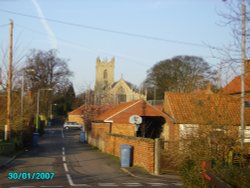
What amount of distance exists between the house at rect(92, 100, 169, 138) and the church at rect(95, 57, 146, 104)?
107 feet

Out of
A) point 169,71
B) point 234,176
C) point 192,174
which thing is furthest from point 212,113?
point 169,71

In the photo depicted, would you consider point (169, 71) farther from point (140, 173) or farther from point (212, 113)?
point (212, 113)

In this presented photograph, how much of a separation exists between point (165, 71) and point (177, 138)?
63449 mm

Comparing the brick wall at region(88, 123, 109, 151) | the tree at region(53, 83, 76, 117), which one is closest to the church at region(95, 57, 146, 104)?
the tree at region(53, 83, 76, 117)

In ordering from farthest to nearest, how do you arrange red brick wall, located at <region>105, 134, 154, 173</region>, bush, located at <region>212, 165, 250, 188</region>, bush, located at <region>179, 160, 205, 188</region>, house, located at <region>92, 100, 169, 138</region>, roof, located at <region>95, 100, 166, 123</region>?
roof, located at <region>95, 100, 166, 123</region> < house, located at <region>92, 100, 169, 138</region> < red brick wall, located at <region>105, 134, 154, 173</region> < bush, located at <region>179, 160, 205, 188</region> < bush, located at <region>212, 165, 250, 188</region>

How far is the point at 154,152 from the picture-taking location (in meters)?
20.0

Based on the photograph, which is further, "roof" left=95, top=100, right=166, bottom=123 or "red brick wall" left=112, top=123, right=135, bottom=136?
"roof" left=95, top=100, right=166, bottom=123

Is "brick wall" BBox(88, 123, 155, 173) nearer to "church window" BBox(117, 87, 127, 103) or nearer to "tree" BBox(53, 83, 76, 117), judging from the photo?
"tree" BBox(53, 83, 76, 117)

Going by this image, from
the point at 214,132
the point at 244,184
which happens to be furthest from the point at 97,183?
the point at 244,184

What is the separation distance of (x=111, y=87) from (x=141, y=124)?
90587 millimetres

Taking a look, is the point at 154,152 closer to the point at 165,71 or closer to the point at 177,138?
the point at 177,138

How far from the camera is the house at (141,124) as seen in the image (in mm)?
35509

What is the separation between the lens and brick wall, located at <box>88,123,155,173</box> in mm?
20469

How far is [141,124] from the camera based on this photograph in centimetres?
3659
